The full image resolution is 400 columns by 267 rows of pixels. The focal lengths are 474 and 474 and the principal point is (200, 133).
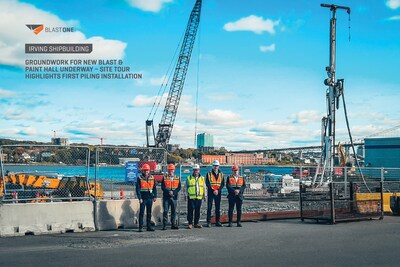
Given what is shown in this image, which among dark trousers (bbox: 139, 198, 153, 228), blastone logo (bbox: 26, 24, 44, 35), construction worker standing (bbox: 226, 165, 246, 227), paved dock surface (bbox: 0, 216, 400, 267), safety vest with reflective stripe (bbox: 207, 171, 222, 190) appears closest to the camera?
paved dock surface (bbox: 0, 216, 400, 267)

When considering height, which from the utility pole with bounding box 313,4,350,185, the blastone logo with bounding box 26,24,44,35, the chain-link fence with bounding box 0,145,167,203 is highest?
the blastone logo with bounding box 26,24,44,35

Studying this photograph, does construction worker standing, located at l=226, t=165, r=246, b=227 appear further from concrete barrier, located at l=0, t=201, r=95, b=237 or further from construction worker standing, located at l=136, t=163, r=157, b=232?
concrete barrier, located at l=0, t=201, r=95, b=237

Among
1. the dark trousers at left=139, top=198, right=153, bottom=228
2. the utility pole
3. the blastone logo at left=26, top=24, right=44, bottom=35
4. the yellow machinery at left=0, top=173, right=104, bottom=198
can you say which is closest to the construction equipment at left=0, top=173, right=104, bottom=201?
the yellow machinery at left=0, top=173, right=104, bottom=198

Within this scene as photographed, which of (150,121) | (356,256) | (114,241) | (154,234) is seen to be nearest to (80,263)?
(114,241)

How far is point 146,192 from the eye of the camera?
14.0 m

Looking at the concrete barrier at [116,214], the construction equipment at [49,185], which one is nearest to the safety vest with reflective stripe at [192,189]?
the concrete barrier at [116,214]

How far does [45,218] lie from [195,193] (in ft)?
14.7

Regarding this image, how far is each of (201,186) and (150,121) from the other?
73559 millimetres

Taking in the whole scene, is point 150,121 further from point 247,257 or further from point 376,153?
point 247,257

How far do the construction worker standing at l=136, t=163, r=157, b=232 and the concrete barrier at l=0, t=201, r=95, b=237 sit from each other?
1540mm

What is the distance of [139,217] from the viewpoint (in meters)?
14.0

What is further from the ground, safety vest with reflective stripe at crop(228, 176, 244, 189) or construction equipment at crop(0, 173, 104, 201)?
safety vest with reflective stripe at crop(228, 176, 244, 189)

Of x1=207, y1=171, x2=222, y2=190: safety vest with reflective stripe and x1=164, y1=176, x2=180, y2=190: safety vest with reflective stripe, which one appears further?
x1=207, y1=171, x2=222, y2=190: safety vest with reflective stripe

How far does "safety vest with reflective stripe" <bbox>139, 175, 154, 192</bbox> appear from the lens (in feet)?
46.0
